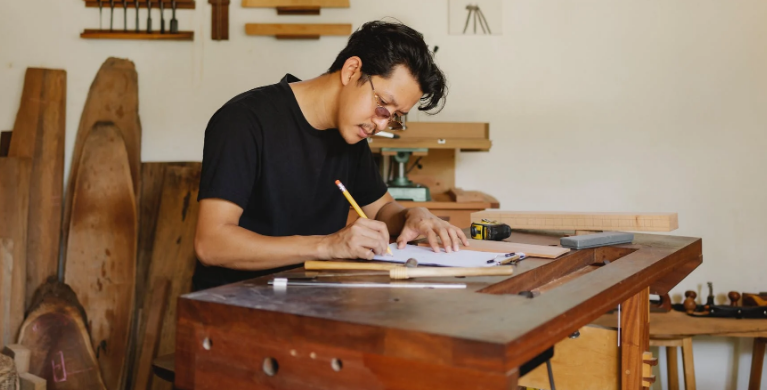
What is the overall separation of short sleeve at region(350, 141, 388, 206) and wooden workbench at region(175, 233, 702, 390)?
98cm

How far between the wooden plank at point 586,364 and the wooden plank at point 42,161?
2711 mm

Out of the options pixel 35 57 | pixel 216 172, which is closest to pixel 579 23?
pixel 216 172

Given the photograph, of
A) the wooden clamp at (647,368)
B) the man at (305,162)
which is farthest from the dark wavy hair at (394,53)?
the wooden clamp at (647,368)

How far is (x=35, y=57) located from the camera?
3.88 meters

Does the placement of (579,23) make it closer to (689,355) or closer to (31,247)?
(689,355)

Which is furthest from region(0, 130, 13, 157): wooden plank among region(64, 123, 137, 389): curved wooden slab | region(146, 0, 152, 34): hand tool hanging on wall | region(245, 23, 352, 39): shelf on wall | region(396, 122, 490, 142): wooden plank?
region(396, 122, 490, 142): wooden plank

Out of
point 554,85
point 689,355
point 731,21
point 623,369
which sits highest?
point 731,21

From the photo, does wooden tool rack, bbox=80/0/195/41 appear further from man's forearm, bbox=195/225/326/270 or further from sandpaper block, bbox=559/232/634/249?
sandpaper block, bbox=559/232/634/249

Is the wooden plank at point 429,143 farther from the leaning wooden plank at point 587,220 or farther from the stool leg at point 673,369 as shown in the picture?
the stool leg at point 673,369

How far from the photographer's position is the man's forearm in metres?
1.59

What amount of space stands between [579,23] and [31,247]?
3.23m

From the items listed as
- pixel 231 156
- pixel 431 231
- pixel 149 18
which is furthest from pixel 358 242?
pixel 149 18

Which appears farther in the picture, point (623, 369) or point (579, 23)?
point (579, 23)

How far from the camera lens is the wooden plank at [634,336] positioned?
1.80m
